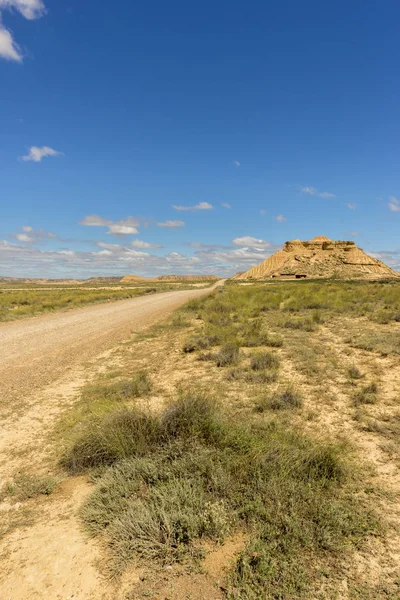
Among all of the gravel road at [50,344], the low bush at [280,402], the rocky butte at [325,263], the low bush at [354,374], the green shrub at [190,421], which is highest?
the rocky butte at [325,263]

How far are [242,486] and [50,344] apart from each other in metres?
10.2

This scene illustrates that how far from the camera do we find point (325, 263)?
10769cm

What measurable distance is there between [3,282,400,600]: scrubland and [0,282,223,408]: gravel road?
77.6 inches

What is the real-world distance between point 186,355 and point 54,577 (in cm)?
754

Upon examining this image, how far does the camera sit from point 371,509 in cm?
337

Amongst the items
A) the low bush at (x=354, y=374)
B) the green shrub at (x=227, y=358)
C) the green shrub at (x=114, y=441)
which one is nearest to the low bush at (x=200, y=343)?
the green shrub at (x=227, y=358)

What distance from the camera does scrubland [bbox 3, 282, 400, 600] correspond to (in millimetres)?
2674

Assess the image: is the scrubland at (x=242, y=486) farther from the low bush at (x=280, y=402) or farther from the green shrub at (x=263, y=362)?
the green shrub at (x=263, y=362)

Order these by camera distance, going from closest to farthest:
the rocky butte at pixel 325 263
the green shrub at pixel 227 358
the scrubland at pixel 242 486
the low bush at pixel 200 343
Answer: the scrubland at pixel 242 486 < the green shrub at pixel 227 358 < the low bush at pixel 200 343 < the rocky butte at pixel 325 263

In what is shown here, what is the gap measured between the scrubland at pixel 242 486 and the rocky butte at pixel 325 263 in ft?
314

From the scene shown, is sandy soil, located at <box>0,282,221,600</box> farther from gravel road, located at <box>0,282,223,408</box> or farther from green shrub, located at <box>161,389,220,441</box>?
green shrub, located at <box>161,389,220,441</box>

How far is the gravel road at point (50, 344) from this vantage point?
807cm

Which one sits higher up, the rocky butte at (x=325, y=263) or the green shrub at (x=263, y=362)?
the rocky butte at (x=325, y=263)

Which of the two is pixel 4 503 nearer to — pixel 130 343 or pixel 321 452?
pixel 321 452
